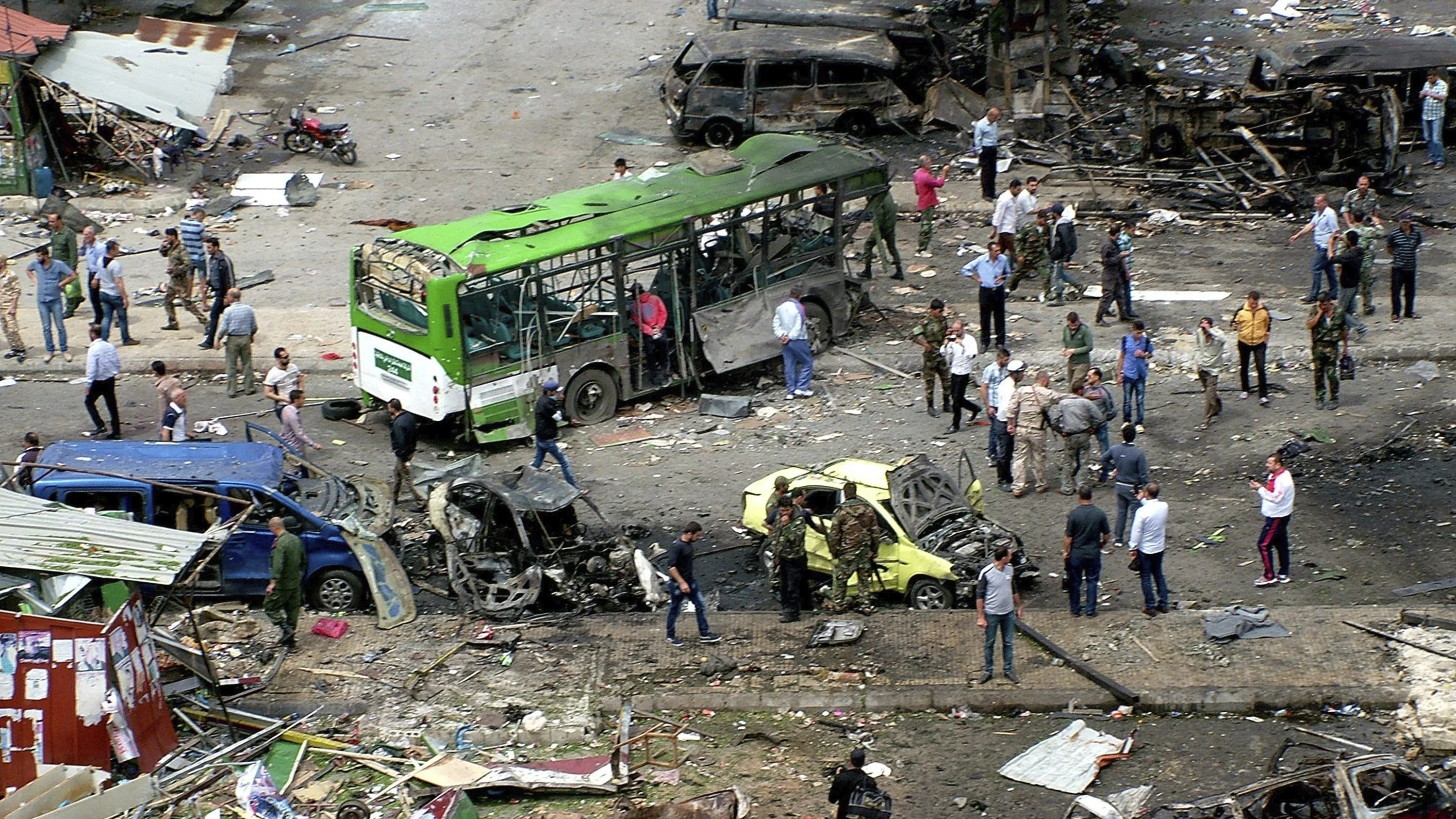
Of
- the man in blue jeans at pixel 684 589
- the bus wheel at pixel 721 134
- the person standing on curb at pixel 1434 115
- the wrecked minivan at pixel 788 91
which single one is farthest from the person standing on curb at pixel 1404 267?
the bus wheel at pixel 721 134

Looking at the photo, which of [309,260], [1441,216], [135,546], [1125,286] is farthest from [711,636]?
[1441,216]

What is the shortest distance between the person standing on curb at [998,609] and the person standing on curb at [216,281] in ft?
37.1

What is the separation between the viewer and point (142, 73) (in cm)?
2700

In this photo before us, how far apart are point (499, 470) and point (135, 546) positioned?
525 cm

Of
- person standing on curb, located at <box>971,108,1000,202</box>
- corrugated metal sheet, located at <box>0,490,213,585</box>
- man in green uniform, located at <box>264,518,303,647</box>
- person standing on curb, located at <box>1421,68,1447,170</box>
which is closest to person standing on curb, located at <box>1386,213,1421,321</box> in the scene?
person standing on curb, located at <box>1421,68,1447,170</box>

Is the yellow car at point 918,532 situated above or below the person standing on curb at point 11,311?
below

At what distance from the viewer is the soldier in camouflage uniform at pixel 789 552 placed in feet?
49.6

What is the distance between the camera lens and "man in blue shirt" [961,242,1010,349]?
66.6 feet

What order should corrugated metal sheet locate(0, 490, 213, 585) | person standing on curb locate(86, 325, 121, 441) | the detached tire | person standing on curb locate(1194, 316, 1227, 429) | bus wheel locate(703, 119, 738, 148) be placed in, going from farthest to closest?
1. bus wheel locate(703, 119, 738, 148)
2. the detached tire
3. person standing on curb locate(86, 325, 121, 441)
4. person standing on curb locate(1194, 316, 1227, 429)
5. corrugated metal sheet locate(0, 490, 213, 585)

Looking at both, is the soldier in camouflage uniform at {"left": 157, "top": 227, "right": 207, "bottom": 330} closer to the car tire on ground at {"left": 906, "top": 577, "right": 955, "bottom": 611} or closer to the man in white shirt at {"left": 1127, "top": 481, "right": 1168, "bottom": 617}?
the car tire on ground at {"left": 906, "top": 577, "right": 955, "bottom": 611}

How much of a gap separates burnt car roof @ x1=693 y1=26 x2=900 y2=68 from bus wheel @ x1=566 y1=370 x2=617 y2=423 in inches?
381

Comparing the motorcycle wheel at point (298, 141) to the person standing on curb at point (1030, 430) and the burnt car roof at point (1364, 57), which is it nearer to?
the person standing on curb at point (1030, 430)

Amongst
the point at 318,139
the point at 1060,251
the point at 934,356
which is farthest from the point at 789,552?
the point at 318,139

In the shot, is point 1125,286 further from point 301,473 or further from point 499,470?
point 301,473
